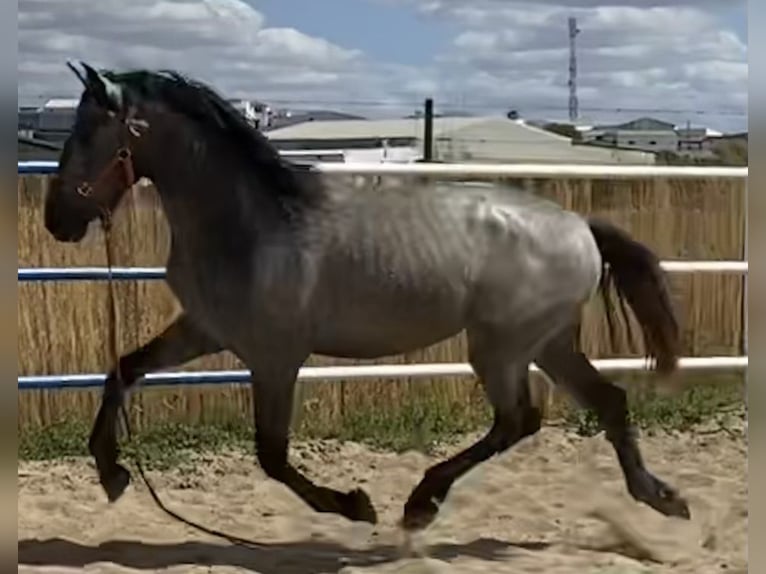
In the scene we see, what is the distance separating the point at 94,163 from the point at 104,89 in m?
0.21

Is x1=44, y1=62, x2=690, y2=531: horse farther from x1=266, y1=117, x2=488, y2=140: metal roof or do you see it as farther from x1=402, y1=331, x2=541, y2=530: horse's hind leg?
x1=266, y1=117, x2=488, y2=140: metal roof

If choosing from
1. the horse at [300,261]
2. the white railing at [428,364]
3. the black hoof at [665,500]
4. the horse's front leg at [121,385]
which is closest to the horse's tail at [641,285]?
the horse at [300,261]

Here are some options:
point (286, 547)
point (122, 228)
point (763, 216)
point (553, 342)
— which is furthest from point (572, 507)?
point (763, 216)

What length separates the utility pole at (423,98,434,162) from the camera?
19.9 feet

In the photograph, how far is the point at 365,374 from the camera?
5535 mm

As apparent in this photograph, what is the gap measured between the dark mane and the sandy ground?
105cm

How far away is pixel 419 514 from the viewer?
177 inches

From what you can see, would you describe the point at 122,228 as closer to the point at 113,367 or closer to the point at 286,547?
the point at 113,367

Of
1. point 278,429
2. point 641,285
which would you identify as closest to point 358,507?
point 278,429

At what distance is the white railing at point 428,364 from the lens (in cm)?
525

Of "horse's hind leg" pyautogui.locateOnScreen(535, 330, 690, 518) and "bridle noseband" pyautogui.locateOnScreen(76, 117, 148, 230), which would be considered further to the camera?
"horse's hind leg" pyautogui.locateOnScreen(535, 330, 690, 518)

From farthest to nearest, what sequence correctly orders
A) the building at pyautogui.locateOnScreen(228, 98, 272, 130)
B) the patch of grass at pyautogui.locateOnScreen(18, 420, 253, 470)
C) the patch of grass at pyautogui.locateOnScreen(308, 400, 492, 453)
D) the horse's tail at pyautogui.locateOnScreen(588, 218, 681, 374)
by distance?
the patch of grass at pyautogui.locateOnScreen(308, 400, 492, 453)
the patch of grass at pyautogui.locateOnScreen(18, 420, 253, 470)
the horse's tail at pyautogui.locateOnScreen(588, 218, 681, 374)
the building at pyautogui.locateOnScreen(228, 98, 272, 130)

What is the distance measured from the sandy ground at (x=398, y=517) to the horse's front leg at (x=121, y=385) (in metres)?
0.21

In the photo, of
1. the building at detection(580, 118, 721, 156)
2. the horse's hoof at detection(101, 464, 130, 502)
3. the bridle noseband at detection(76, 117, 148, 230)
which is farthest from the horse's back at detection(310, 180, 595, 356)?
the building at detection(580, 118, 721, 156)
